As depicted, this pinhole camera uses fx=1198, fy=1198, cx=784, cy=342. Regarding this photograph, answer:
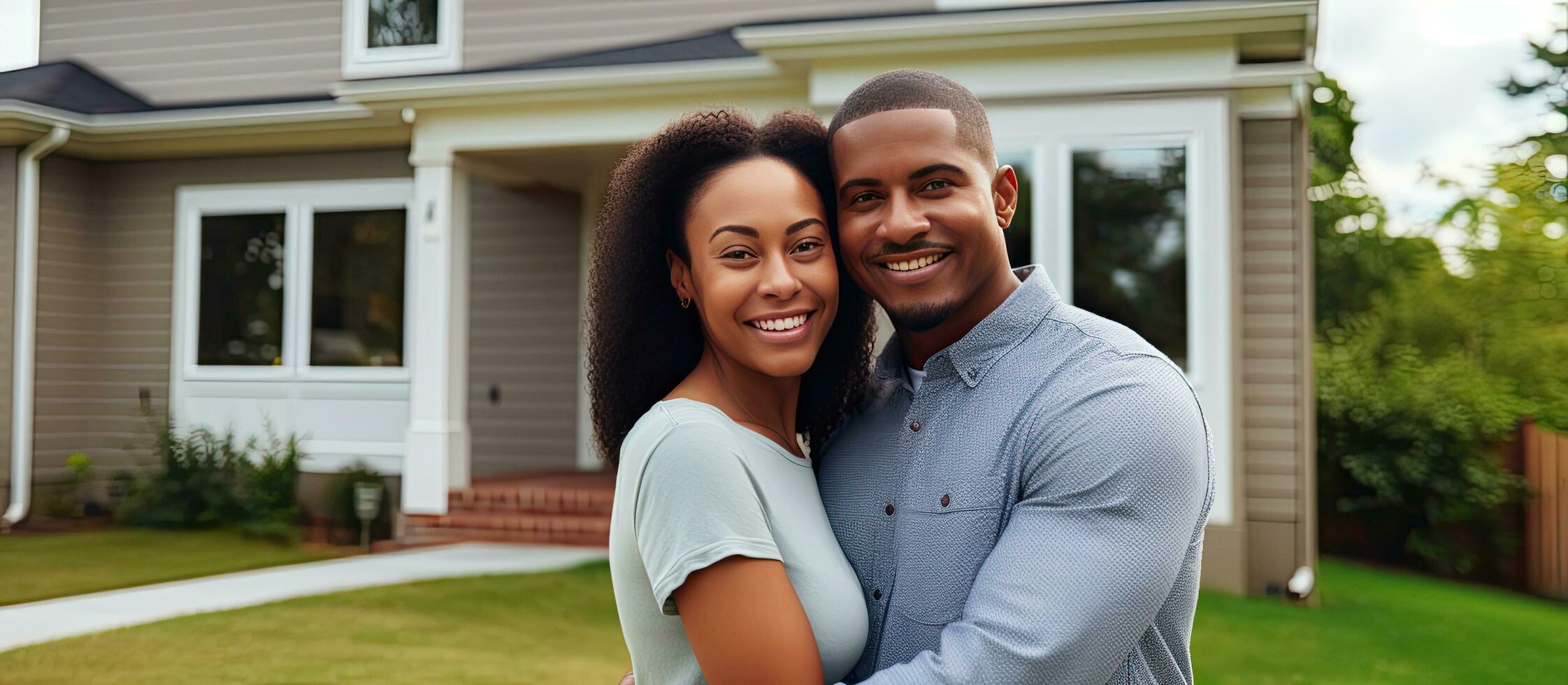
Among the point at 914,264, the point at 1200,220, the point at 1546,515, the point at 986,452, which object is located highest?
the point at 1200,220

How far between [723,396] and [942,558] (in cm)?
43

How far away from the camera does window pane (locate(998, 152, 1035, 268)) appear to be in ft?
25.0

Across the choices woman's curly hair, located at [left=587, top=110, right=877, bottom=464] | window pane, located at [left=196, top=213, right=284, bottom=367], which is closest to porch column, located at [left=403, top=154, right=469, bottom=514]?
window pane, located at [left=196, top=213, right=284, bottom=367]

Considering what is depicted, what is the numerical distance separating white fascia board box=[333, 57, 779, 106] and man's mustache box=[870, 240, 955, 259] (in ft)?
21.9

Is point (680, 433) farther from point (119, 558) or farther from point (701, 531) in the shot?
point (119, 558)

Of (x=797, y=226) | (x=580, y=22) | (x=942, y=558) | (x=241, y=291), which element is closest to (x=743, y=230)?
(x=797, y=226)

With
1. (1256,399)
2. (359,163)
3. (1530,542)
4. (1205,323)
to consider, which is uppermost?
(359,163)

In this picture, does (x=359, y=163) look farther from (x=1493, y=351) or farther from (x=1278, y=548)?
(x=1493, y=351)

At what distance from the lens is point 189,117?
10500 millimetres

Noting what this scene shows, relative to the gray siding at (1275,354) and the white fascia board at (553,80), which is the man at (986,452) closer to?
the gray siding at (1275,354)

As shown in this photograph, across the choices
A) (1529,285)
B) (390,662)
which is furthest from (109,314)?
(1529,285)

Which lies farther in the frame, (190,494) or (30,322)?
(30,322)

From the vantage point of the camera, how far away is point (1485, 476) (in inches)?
388

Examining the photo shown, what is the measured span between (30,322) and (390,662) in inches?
297
